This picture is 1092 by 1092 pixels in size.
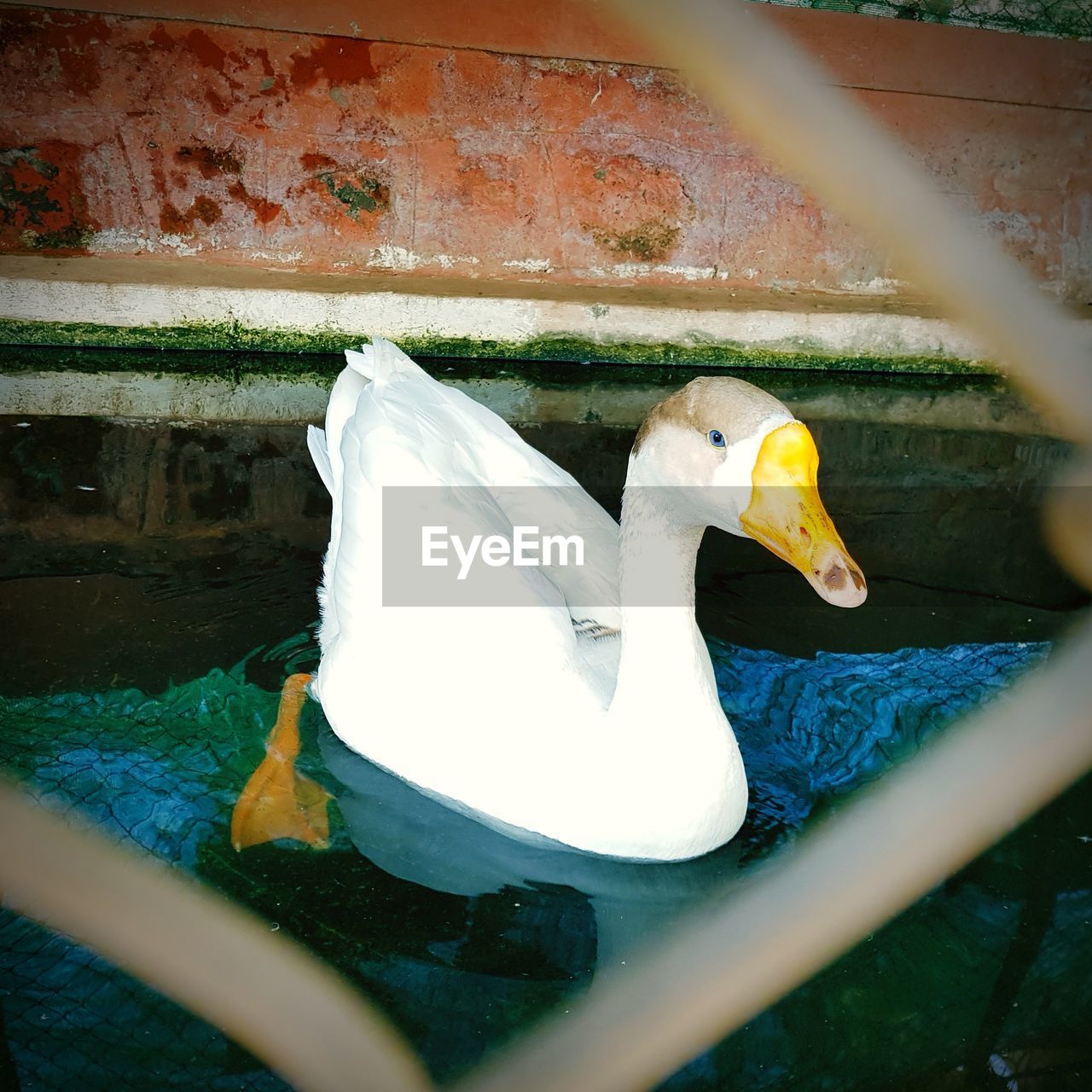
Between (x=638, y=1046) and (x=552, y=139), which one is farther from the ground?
(x=552, y=139)

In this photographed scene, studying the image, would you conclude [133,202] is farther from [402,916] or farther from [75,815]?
[402,916]

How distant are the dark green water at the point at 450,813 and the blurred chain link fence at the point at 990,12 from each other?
327cm

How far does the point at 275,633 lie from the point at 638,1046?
155cm

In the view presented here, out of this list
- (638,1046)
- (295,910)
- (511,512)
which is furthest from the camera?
(511,512)

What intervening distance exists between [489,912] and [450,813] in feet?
1.01

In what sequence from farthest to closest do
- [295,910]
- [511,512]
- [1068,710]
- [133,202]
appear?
[133,202] → [511,512] → [1068,710] → [295,910]

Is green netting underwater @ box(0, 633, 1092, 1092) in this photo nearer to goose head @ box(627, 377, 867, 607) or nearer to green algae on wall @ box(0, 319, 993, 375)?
goose head @ box(627, 377, 867, 607)

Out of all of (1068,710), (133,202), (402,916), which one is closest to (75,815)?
(402,916)

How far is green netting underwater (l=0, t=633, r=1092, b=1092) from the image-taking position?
179cm

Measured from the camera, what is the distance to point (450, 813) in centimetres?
239

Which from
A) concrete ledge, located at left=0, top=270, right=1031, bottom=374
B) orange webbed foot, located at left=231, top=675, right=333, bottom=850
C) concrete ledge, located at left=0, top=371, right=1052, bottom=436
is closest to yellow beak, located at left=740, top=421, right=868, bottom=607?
orange webbed foot, located at left=231, top=675, right=333, bottom=850

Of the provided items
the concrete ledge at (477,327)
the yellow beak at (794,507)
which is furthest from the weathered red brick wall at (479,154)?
the yellow beak at (794,507)

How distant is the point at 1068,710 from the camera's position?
2236 millimetres

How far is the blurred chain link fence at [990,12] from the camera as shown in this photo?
6.00 m
